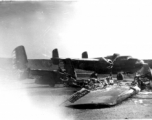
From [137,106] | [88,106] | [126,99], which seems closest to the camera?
[88,106]

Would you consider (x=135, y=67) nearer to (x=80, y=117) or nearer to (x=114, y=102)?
(x=114, y=102)

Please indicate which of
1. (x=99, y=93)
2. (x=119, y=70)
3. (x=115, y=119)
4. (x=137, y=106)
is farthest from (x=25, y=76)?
(x=115, y=119)

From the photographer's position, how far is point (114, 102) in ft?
48.0

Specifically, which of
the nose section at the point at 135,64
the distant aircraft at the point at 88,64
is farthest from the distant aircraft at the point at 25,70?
the nose section at the point at 135,64

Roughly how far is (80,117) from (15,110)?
11.6ft

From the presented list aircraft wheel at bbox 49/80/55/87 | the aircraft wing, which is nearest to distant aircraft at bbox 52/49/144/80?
aircraft wheel at bbox 49/80/55/87

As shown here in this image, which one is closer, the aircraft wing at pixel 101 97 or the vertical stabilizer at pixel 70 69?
the aircraft wing at pixel 101 97

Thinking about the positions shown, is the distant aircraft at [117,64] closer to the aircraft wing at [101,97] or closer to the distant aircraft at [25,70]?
the distant aircraft at [25,70]

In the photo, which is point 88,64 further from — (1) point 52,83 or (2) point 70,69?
(1) point 52,83

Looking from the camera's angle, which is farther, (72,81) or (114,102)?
(72,81)

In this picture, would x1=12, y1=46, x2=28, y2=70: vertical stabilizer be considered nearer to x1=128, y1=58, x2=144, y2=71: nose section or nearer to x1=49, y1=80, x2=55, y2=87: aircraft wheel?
x1=49, y1=80, x2=55, y2=87: aircraft wheel

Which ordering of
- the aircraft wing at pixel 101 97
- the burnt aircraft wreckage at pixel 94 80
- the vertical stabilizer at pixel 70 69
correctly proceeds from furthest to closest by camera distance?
the vertical stabilizer at pixel 70 69
the burnt aircraft wreckage at pixel 94 80
the aircraft wing at pixel 101 97

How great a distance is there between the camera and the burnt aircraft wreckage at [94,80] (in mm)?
15297

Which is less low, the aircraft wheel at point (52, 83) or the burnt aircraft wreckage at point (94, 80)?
the burnt aircraft wreckage at point (94, 80)
